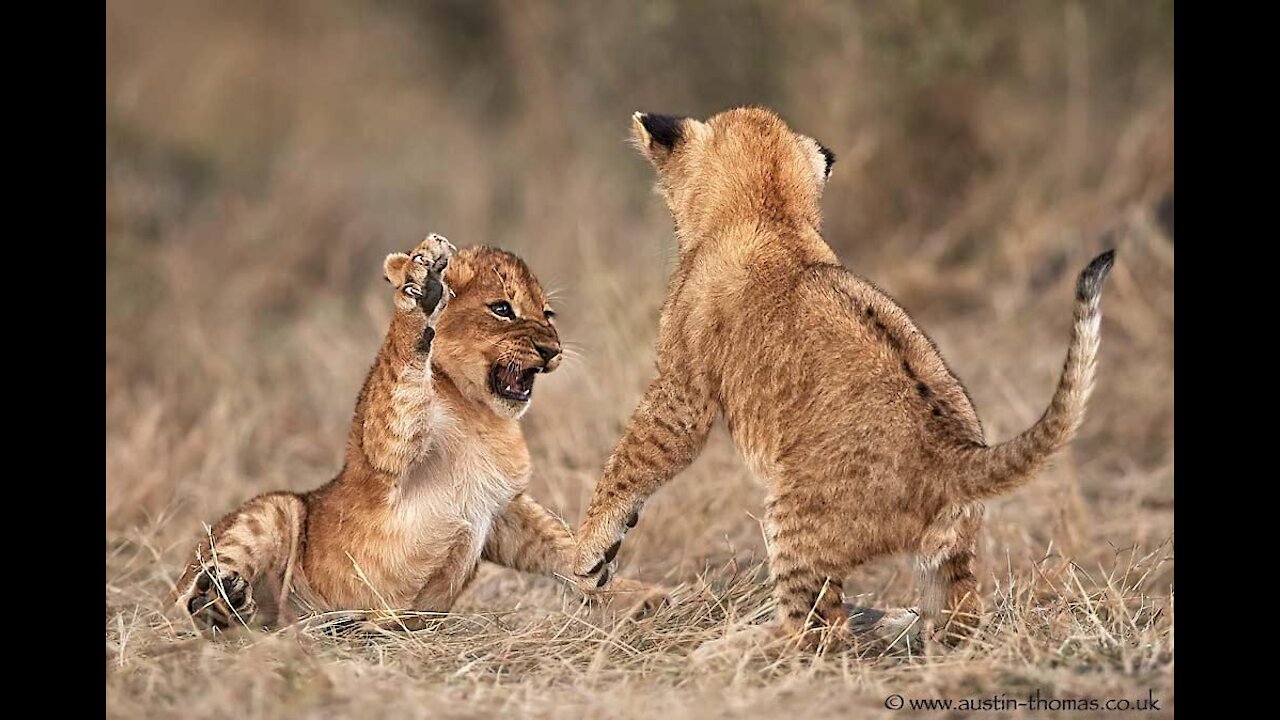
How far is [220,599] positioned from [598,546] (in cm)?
135

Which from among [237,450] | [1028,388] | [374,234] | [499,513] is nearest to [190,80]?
[374,234]

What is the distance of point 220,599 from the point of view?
17.5 ft

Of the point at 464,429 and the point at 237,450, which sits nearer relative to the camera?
the point at 464,429

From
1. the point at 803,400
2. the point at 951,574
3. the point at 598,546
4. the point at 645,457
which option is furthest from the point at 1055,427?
the point at 598,546

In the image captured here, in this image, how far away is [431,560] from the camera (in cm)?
555

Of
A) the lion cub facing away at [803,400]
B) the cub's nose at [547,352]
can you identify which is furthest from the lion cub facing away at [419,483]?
the lion cub facing away at [803,400]

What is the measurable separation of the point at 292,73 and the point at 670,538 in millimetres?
13060

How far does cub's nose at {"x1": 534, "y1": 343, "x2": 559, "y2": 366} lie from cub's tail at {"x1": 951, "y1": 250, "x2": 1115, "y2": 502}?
154 cm

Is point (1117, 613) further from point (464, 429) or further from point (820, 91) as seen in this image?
point (820, 91)

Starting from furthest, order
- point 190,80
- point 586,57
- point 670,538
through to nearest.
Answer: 1. point 190,80
2. point 586,57
3. point 670,538

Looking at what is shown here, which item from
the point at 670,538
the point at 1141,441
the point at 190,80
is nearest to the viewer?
the point at 670,538

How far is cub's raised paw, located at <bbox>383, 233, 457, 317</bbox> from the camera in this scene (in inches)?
202

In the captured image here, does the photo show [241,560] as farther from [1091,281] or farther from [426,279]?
[1091,281]

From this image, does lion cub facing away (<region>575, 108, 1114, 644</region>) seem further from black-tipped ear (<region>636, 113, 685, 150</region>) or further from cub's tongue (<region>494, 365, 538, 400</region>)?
cub's tongue (<region>494, 365, 538, 400</region>)
